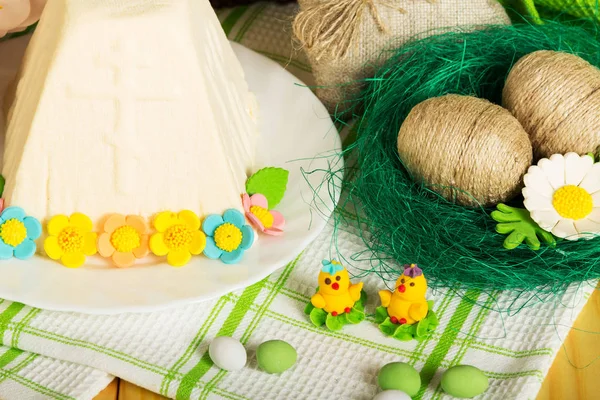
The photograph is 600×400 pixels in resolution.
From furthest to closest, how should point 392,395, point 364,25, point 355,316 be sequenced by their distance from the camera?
point 364,25 < point 355,316 < point 392,395

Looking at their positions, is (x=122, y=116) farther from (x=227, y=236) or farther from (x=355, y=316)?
(x=355, y=316)

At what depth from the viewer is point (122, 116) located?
781mm

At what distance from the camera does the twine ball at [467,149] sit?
2.66ft

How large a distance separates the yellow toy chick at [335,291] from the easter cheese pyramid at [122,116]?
13 cm

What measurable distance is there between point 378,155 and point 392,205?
0.22ft

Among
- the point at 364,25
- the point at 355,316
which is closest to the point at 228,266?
the point at 355,316

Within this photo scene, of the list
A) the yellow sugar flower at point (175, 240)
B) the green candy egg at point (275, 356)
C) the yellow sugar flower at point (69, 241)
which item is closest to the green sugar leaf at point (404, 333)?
the green candy egg at point (275, 356)

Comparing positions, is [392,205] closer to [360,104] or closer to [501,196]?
[501,196]

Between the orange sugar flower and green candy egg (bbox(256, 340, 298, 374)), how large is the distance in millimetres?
156

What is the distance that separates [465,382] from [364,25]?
0.46 metres

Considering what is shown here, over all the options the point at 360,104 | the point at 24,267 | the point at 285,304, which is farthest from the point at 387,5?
the point at 24,267

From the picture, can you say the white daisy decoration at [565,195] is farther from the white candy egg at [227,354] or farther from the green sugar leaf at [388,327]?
the white candy egg at [227,354]

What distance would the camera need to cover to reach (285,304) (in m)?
0.86

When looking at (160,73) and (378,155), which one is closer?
(160,73)
